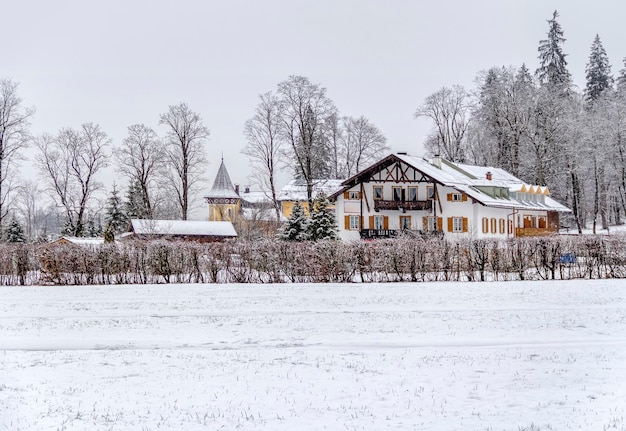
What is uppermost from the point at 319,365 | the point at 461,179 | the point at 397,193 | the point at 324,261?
the point at 461,179

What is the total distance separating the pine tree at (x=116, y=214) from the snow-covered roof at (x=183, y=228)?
8647mm

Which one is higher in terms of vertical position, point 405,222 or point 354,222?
point 354,222

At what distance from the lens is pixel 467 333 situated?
13195 mm

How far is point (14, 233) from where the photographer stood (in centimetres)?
5062

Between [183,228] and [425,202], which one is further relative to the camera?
[183,228]

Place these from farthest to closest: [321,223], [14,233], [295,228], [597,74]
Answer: [597,74], [14,233], [295,228], [321,223]

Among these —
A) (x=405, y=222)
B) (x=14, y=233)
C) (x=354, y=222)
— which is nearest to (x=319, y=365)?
(x=405, y=222)

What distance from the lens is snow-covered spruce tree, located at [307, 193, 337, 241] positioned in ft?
128

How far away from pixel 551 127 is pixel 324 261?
3595cm

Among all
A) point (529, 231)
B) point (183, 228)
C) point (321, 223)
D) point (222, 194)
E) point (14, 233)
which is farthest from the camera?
point (222, 194)

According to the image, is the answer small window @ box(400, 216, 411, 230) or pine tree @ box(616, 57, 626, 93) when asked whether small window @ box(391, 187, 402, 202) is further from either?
pine tree @ box(616, 57, 626, 93)

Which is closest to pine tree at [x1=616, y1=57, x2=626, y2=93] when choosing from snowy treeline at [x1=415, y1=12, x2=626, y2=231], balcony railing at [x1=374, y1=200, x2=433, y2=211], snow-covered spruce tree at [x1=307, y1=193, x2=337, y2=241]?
snowy treeline at [x1=415, y1=12, x2=626, y2=231]

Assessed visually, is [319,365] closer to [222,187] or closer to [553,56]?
[553,56]

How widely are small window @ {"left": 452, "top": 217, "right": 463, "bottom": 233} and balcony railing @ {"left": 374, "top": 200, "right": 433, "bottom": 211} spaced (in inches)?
80.9
